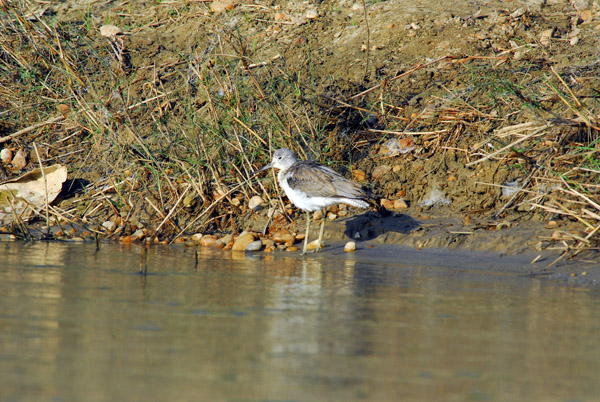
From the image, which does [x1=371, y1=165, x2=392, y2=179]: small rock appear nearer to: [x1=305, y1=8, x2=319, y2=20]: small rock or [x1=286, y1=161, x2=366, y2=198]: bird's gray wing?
[x1=286, y1=161, x2=366, y2=198]: bird's gray wing

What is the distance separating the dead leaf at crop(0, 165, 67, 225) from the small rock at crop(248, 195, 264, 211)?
2463 millimetres

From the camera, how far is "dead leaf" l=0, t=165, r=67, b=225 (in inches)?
349

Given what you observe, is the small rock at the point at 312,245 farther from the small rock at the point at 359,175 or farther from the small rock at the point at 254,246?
the small rock at the point at 359,175

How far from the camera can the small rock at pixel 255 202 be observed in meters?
8.57

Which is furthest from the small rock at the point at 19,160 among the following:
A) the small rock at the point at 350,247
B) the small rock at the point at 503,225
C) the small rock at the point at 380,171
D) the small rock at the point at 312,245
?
the small rock at the point at 503,225

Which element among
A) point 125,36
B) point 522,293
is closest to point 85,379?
point 522,293

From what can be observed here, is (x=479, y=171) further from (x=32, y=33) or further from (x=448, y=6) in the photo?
(x=32, y=33)

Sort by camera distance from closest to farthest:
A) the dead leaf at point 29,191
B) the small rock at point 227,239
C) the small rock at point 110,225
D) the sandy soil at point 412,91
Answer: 1. the sandy soil at point 412,91
2. the small rock at point 227,239
3. the small rock at point 110,225
4. the dead leaf at point 29,191

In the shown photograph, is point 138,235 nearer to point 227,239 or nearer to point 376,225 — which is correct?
point 227,239

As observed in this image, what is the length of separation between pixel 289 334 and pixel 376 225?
13.3ft

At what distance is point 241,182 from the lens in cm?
869

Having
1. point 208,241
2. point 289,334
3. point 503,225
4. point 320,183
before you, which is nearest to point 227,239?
point 208,241

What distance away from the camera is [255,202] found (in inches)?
338

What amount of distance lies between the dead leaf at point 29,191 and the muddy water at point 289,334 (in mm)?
2430
